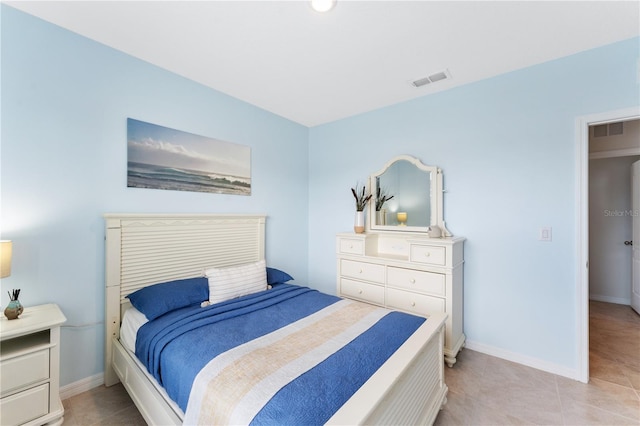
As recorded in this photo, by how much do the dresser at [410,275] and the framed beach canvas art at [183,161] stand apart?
1.35 metres

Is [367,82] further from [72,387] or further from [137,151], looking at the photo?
[72,387]

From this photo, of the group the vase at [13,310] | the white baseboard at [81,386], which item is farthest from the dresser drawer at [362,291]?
the vase at [13,310]

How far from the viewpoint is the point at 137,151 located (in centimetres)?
221

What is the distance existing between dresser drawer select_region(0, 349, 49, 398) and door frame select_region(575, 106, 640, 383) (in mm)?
3608

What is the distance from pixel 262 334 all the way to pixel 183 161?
1.73 meters

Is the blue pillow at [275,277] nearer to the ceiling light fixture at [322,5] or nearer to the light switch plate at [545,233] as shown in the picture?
the ceiling light fixture at [322,5]

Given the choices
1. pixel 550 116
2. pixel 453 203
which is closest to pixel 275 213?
pixel 453 203

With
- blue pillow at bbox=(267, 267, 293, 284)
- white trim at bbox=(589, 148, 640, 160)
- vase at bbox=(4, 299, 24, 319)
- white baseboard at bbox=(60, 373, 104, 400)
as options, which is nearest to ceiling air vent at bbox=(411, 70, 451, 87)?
blue pillow at bbox=(267, 267, 293, 284)

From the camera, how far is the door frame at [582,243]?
2078 millimetres

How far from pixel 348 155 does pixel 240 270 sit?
1.97 m

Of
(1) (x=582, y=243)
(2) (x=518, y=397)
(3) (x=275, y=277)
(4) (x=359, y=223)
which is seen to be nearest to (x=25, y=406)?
(3) (x=275, y=277)

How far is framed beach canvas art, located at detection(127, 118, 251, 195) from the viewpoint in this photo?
2.21m

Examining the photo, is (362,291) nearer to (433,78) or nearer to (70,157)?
(433,78)

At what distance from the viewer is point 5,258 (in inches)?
58.9
